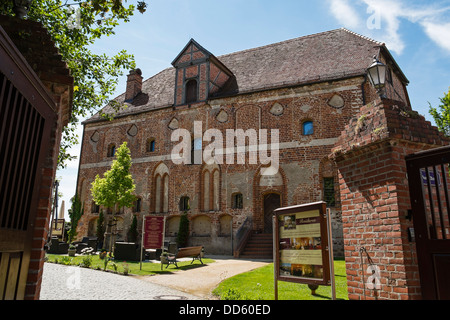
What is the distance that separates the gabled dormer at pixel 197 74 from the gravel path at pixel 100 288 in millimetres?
15018

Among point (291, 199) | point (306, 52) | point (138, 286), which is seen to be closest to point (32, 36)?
point (138, 286)

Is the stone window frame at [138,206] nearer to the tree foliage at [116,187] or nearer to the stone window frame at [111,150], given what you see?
the stone window frame at [111,150]

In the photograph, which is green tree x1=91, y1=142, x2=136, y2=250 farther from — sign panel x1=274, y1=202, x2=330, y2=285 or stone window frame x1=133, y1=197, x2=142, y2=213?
sign panel x1=274, y1=202, x2=330, y2=285

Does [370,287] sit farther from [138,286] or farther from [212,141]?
[212,141]

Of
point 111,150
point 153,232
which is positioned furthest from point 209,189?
point 111,150

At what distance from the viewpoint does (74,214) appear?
83.1 feet

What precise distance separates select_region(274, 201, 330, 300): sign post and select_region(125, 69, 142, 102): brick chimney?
79.1 ft

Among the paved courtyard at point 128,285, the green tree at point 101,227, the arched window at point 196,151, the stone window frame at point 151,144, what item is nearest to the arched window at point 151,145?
the stone window frame at point 151,144

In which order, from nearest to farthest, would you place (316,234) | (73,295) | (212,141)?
1. (316,234)
2. (73,295)
3. (212,141)

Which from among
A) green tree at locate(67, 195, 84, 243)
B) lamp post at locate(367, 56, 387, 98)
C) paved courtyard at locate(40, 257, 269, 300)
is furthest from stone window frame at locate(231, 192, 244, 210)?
lamp post at locate(367, 56, 387, 98)

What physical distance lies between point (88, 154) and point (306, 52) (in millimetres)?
18806

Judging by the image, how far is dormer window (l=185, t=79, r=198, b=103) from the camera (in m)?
23.4

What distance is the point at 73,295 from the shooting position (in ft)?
23.7

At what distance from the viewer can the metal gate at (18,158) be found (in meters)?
2.68
